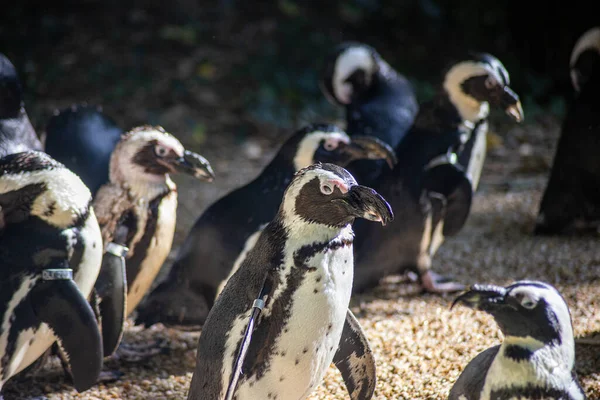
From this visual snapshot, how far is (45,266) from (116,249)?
0.49 metres

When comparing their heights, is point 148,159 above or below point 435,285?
above

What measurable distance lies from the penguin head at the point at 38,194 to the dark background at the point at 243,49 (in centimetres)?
377

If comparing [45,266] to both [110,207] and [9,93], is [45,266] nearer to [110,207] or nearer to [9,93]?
[110,207]

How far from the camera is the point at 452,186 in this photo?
10.8 ft

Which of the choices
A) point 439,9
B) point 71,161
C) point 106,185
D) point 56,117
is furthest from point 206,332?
point 439,9

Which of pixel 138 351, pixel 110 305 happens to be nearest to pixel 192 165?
pixel 110 305

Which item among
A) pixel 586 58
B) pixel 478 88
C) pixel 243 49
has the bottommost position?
pixel 243 49

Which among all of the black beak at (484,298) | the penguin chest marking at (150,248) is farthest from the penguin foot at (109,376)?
the black beak at (484,298)

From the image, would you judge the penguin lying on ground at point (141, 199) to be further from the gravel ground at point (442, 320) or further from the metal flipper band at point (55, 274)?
the metal flipper band at point (55, 274)

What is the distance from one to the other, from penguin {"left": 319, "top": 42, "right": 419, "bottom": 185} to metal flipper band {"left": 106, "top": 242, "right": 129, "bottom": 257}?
4.78ft

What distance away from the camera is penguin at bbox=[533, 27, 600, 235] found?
12.9ft

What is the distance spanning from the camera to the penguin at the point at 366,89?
3.90 meters

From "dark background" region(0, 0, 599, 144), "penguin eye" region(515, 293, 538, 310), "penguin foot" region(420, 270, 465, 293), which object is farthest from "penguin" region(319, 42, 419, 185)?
"dark background" region(0, 0, 599, 144)

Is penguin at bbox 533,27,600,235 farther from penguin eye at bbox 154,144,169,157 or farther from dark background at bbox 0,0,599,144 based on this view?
dark background at bbox 0,0,599,144
